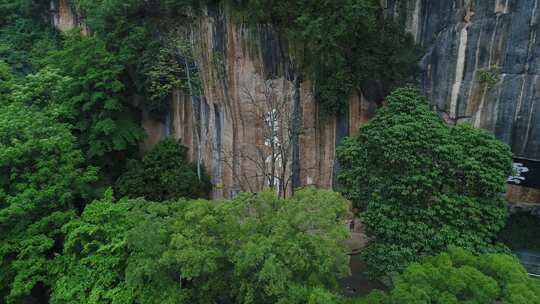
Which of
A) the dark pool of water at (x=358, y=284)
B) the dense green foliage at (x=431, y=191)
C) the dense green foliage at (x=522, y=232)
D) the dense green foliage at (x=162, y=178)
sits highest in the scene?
the dense green foliage at (x=431, y=191)

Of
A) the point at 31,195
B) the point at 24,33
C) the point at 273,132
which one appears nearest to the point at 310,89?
the point at 273,132

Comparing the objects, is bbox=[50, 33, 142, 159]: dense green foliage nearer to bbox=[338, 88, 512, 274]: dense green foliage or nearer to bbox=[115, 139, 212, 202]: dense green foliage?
bbox=[115, 139, 212, 202]: dense green foliage

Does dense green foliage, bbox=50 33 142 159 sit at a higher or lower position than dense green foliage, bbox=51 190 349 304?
higher

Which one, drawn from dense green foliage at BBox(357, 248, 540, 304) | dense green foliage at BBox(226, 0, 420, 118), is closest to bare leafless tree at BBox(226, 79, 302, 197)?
dense green foliage at BBox(226, 0, 420, 118)

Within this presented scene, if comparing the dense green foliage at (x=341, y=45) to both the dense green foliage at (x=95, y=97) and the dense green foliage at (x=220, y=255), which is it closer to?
the dense green foliage at (x=95, y=97)

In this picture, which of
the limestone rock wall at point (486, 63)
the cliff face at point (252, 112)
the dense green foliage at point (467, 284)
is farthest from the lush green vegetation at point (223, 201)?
the limestone rock wall at point (486, 63)
